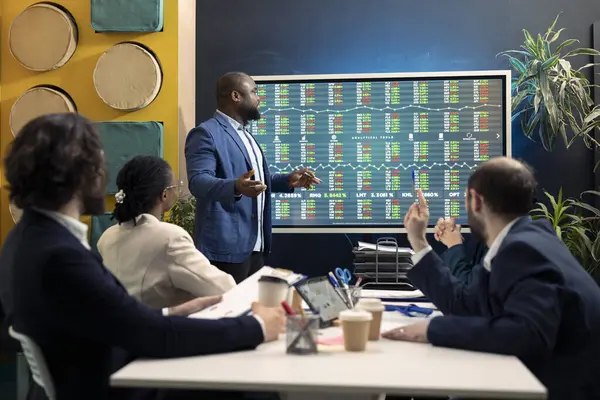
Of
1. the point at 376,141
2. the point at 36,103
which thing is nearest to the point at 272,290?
the point at 376,141

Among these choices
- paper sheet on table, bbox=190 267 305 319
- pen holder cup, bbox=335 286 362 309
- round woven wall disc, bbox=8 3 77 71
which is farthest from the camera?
round woven wall disc, bbox=8 3 77 71

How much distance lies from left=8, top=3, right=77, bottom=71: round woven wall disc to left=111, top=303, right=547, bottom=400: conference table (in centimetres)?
323

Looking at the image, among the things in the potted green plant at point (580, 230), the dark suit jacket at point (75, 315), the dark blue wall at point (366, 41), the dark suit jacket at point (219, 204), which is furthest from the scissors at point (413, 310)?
the dark blue wall at point (366, 41)

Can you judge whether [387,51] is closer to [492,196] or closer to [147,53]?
[147,53]

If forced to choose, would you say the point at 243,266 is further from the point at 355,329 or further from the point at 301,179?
the point at 355,329

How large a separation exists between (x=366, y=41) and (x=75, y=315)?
3507 millimetres

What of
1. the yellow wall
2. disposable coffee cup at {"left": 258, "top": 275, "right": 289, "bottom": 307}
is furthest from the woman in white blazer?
the yellow wall

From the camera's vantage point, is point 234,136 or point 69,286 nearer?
point 69,286

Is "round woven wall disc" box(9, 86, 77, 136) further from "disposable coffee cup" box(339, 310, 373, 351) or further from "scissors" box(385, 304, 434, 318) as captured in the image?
"disposable coffee cup" box(339, 310, 373, 351)

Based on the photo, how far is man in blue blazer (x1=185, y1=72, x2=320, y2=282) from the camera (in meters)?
3.52

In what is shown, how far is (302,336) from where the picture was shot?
A: 5.33ft

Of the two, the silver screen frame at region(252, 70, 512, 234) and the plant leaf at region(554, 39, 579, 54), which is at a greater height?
the plant leaf at region(554, 39, 579, 54)

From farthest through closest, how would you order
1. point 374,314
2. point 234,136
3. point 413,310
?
point 234,136 → point 413,310 → point 374,314

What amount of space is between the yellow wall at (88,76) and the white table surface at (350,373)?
2.86 metres
